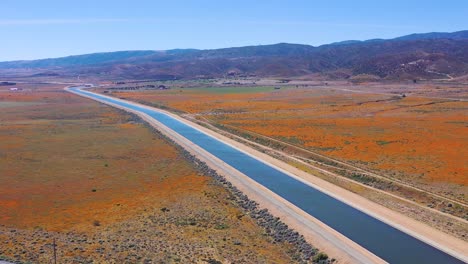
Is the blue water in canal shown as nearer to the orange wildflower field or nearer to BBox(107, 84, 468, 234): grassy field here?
BBox(107, 84, 468, 234): grassy field

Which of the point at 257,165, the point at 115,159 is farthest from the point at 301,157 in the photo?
the point at 115,159

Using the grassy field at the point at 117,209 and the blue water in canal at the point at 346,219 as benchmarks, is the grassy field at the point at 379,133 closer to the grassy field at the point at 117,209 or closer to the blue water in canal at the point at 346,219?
the blue water in canal at the point at 346,219

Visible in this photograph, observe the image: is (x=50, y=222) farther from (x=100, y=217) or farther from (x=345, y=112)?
(x=345, y=112)

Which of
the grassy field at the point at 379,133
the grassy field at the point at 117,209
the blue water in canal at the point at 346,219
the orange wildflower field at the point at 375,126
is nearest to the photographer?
the grassy field at the point at 117,209

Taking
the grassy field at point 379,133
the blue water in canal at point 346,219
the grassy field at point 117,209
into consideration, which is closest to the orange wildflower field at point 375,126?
the grassy field at point 379,133

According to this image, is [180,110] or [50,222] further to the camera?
[180,110]
